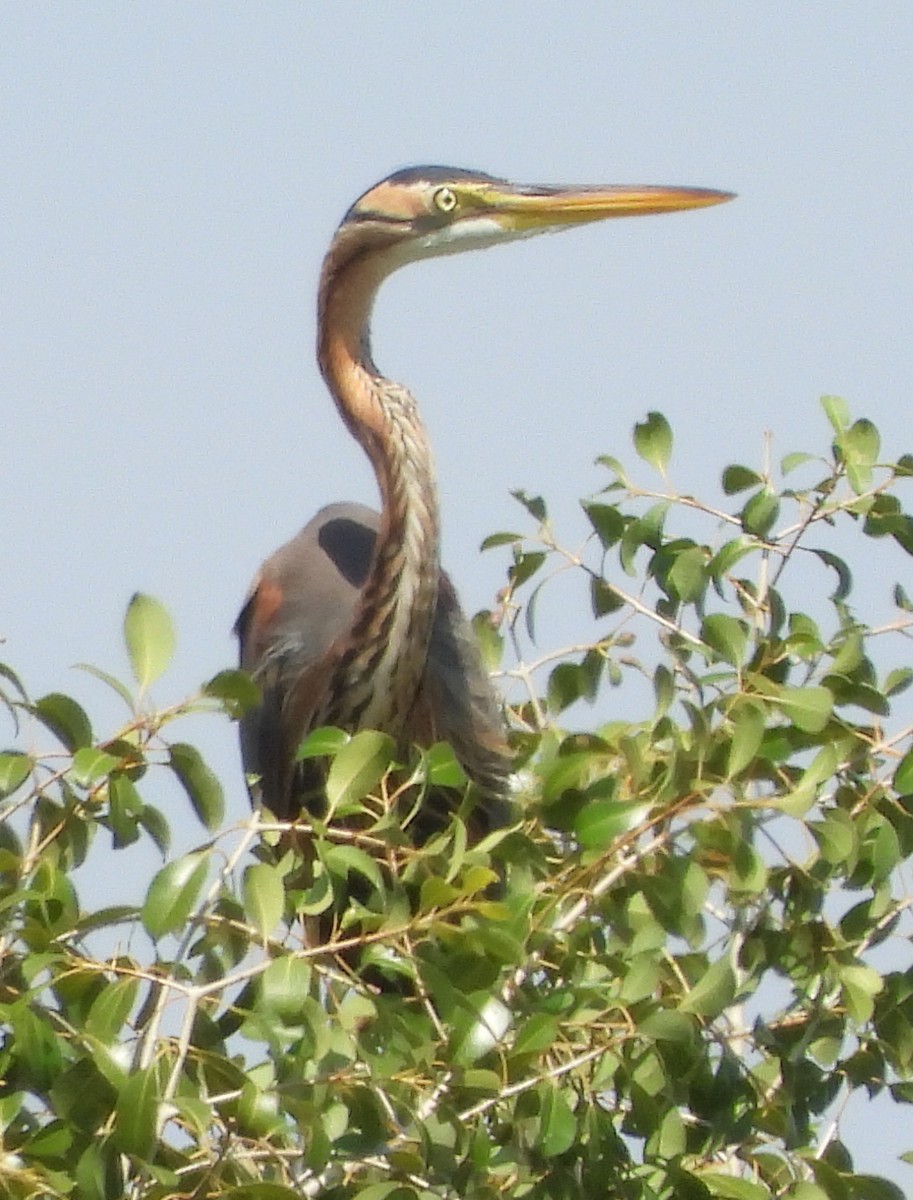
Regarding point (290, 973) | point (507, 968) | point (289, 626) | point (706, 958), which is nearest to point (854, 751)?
point (706, 958)

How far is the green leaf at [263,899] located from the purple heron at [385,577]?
1.86 meters

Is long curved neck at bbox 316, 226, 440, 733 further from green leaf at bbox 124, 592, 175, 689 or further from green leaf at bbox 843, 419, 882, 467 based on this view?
green leaf at bbox 124, 592, 175, 689

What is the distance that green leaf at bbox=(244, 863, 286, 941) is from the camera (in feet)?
7.95

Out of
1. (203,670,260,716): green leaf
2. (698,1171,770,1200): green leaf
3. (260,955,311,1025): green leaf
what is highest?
(203,670,260,716): green leaf

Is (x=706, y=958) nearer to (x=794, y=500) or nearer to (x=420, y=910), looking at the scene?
(x=420, y=910)

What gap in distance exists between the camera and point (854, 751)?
3098 mm

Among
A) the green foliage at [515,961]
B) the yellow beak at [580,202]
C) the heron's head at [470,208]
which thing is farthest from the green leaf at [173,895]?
the yellow beak at [580,202]

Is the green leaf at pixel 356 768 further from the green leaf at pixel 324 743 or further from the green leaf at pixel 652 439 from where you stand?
the green leaf at pixel 652 439

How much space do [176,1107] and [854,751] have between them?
1.17 m

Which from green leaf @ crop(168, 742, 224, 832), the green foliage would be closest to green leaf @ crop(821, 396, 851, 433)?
the green foliage

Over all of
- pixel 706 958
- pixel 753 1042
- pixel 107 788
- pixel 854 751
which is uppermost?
pixel 107 788

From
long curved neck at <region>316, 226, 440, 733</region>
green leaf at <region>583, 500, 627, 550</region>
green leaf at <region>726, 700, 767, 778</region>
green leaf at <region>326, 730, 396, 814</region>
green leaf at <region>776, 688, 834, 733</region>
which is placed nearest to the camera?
green leaf at <region>326, 730, 396, 814</region>

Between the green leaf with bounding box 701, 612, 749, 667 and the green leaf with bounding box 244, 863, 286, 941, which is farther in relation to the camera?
the green leaf with bounding box 701, 612, 749, 667

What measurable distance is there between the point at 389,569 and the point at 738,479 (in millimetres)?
1053
